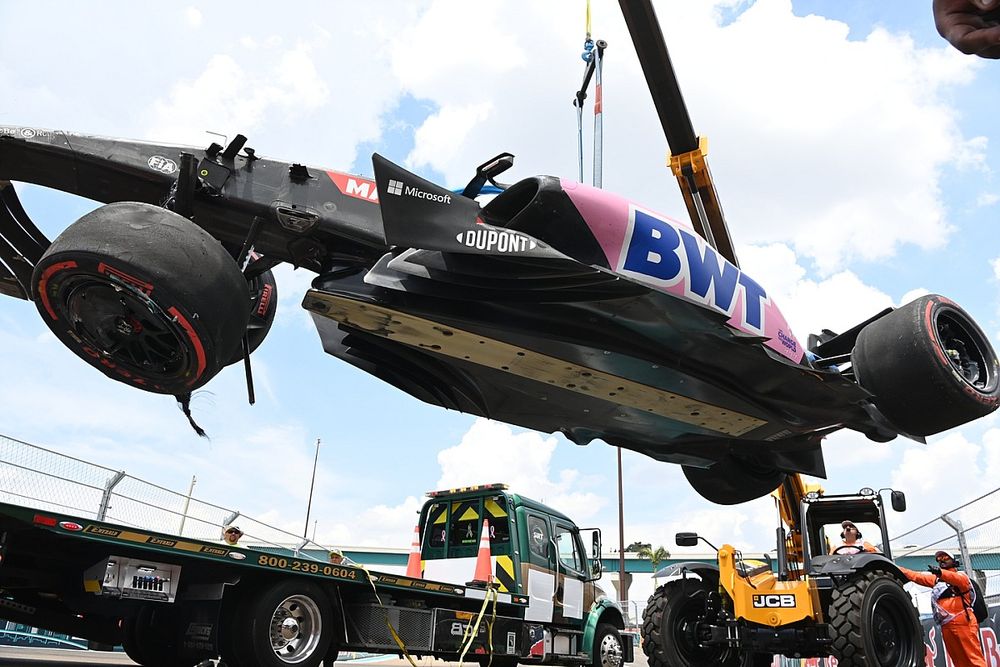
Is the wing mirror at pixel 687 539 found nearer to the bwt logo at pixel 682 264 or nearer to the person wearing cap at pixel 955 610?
the person wearing cap at pixel 955 610

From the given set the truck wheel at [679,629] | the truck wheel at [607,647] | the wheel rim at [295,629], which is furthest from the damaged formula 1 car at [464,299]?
the truck wheel at [607,647]

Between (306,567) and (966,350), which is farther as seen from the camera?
(306,567)

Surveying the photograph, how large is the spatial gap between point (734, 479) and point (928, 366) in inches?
95.9

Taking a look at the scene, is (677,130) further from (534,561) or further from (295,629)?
(534,561)

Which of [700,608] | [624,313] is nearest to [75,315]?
[624,313]

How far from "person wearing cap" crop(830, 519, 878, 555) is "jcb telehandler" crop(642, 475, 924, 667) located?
0.01 m

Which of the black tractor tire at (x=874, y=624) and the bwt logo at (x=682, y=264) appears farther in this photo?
the black tractor tire at (x=874, y=624)

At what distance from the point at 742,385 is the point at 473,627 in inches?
150

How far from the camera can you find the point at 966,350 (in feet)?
19.4

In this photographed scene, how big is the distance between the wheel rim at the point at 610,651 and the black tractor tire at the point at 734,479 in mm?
3650

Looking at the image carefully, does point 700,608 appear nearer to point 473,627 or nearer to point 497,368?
point 473,627

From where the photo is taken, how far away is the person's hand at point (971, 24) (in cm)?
155

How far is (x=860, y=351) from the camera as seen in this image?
233 inches

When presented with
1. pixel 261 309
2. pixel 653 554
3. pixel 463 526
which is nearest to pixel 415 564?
pixel 463 526
